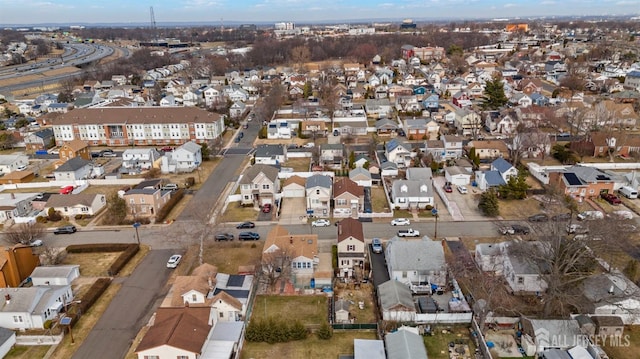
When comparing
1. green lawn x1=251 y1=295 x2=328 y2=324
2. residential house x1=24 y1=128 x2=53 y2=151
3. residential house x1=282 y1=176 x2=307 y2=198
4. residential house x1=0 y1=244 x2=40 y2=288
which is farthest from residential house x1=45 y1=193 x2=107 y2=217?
residential house x1=24 y1=128 x2=53 y2=151

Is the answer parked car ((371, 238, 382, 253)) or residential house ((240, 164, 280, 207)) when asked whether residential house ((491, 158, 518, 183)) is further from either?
residential house ((240, 164, 280, 207))

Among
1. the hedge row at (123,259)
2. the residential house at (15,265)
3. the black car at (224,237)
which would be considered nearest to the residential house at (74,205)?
the hedge row at (123,259)

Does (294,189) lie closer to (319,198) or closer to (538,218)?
(319,198)

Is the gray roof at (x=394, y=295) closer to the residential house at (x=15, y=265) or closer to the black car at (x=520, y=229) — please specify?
the black car at (x=520, y=229)

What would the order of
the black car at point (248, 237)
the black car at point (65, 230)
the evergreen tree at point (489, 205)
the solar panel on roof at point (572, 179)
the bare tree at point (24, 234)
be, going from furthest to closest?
the solar panel on roof at point (572, 179), the evergreen tree at point (489, 205), the black car at point (65, 230), the black car at point (248, 237), the bare tree at point (24, 234)

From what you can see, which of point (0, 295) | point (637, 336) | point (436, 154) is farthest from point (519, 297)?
point (0, 295)
